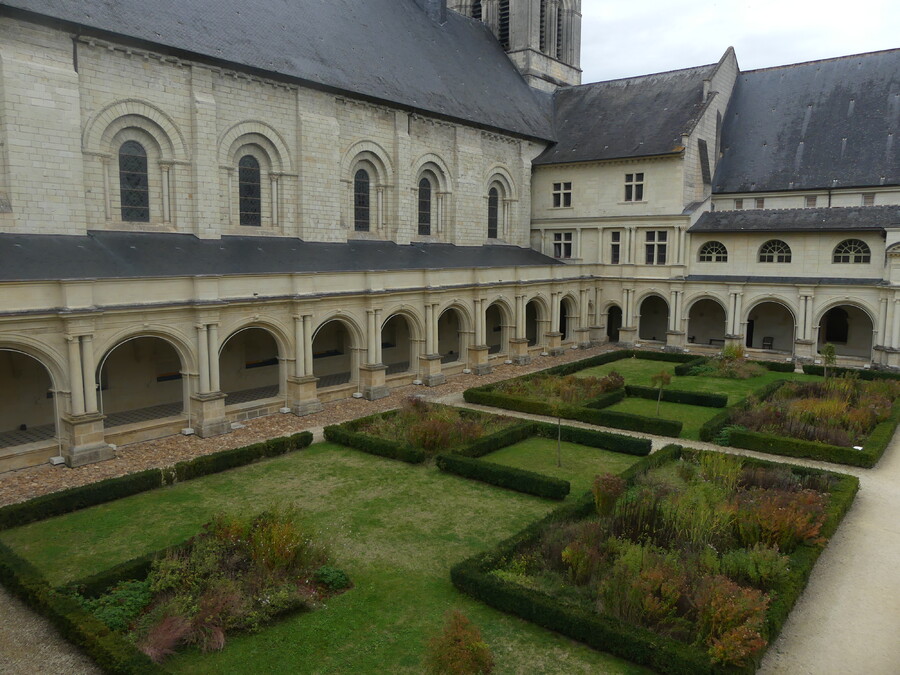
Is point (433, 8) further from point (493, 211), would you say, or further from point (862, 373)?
point (862, 373)

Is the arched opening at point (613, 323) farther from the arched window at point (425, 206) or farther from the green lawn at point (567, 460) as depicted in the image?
the green lawn at point (567, 460)

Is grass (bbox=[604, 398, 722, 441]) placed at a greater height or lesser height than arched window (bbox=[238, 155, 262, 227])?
lesser

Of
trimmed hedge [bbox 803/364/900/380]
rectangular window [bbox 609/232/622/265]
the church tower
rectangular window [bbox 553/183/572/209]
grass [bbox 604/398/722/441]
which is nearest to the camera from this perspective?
grass [bbox 604/398/722/441]

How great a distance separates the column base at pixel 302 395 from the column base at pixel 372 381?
246 cm

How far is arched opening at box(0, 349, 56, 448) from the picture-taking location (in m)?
19.8

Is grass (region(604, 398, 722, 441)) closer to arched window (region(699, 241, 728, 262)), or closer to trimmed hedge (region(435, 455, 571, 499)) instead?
trimmed hedge (region(435, 455, 571, 499))

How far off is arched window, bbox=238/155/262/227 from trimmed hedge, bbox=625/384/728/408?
15.9m

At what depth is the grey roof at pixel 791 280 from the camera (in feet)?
102

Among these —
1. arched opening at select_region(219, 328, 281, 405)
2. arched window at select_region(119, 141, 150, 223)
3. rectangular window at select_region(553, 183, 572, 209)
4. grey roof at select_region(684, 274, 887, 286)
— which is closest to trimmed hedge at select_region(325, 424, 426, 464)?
arched opening at select_region(219, 328, 281, 405)

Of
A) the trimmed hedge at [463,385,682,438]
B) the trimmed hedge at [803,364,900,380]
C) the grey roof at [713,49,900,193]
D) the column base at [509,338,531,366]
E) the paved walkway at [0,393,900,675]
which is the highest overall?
the grey roof at [713,49,900,193]

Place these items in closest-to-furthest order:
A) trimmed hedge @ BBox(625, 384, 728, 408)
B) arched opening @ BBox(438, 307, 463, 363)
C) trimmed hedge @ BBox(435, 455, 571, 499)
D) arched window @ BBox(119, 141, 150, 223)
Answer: trimmed hedge @ BBox(435, 455, 571, 499), arched window @ BBox(119, 141, 150, 223), trimmed hedge @ BBox(625, 384, 728, 408), arched opening @ BBox(438, 307, 463, 363)

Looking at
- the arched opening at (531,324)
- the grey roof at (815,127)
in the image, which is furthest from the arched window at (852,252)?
the arched opening at (531,324)

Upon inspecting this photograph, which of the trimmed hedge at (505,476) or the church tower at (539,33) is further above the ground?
the church tower at (539,33)

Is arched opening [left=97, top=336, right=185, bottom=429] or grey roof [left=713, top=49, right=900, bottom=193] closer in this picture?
arched opening [left=97, top=336, right=185, bottom=429]
